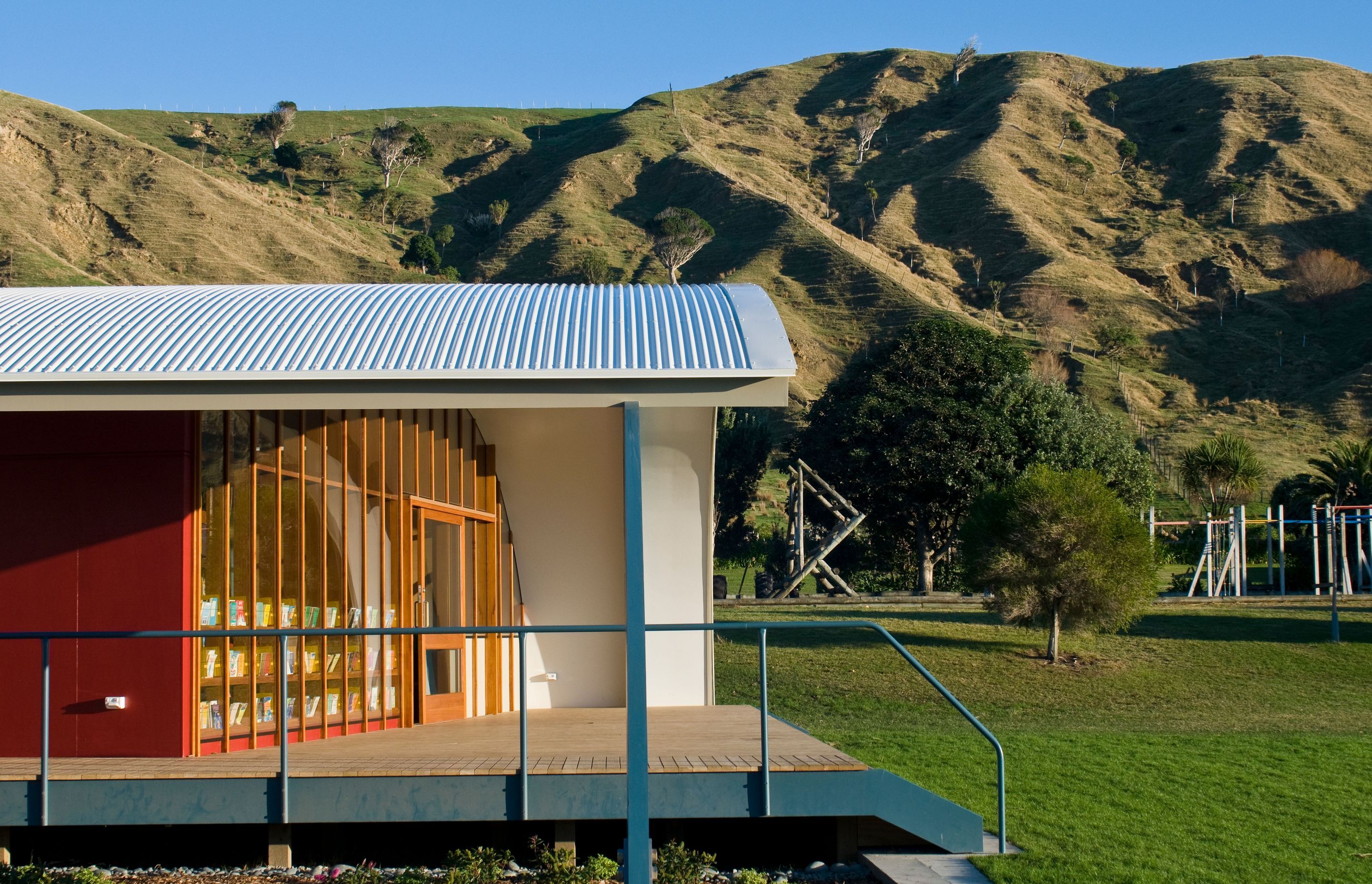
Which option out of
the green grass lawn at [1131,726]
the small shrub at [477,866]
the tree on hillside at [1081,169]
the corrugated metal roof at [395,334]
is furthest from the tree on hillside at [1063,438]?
the tree on hillside at [1081,169]

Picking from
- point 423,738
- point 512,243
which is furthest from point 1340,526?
point 512,243

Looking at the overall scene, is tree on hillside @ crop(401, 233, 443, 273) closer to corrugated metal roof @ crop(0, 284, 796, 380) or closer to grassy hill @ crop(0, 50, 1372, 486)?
grassy hill @ crop(0, 50, 1372, 486)

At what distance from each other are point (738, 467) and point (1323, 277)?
161ft

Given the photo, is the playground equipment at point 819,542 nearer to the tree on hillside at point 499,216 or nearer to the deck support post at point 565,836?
the deck support post at point 565,836

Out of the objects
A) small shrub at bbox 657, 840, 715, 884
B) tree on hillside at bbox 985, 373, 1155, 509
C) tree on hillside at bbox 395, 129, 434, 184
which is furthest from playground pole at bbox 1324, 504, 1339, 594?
tree on hillside at bbox 395, 129, 434, 184

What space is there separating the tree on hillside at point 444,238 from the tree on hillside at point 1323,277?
170ft

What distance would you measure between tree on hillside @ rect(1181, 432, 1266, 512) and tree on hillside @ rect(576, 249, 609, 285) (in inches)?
1715

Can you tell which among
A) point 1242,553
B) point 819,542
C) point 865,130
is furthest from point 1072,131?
point 819,542

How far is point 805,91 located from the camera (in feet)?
397

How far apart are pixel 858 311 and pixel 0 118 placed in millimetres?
52462

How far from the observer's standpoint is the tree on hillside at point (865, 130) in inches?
4031

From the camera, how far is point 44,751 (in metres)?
6.99

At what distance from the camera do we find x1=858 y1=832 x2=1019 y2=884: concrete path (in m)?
7.05

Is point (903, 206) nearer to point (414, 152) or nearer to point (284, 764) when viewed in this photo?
point (414, 152)
